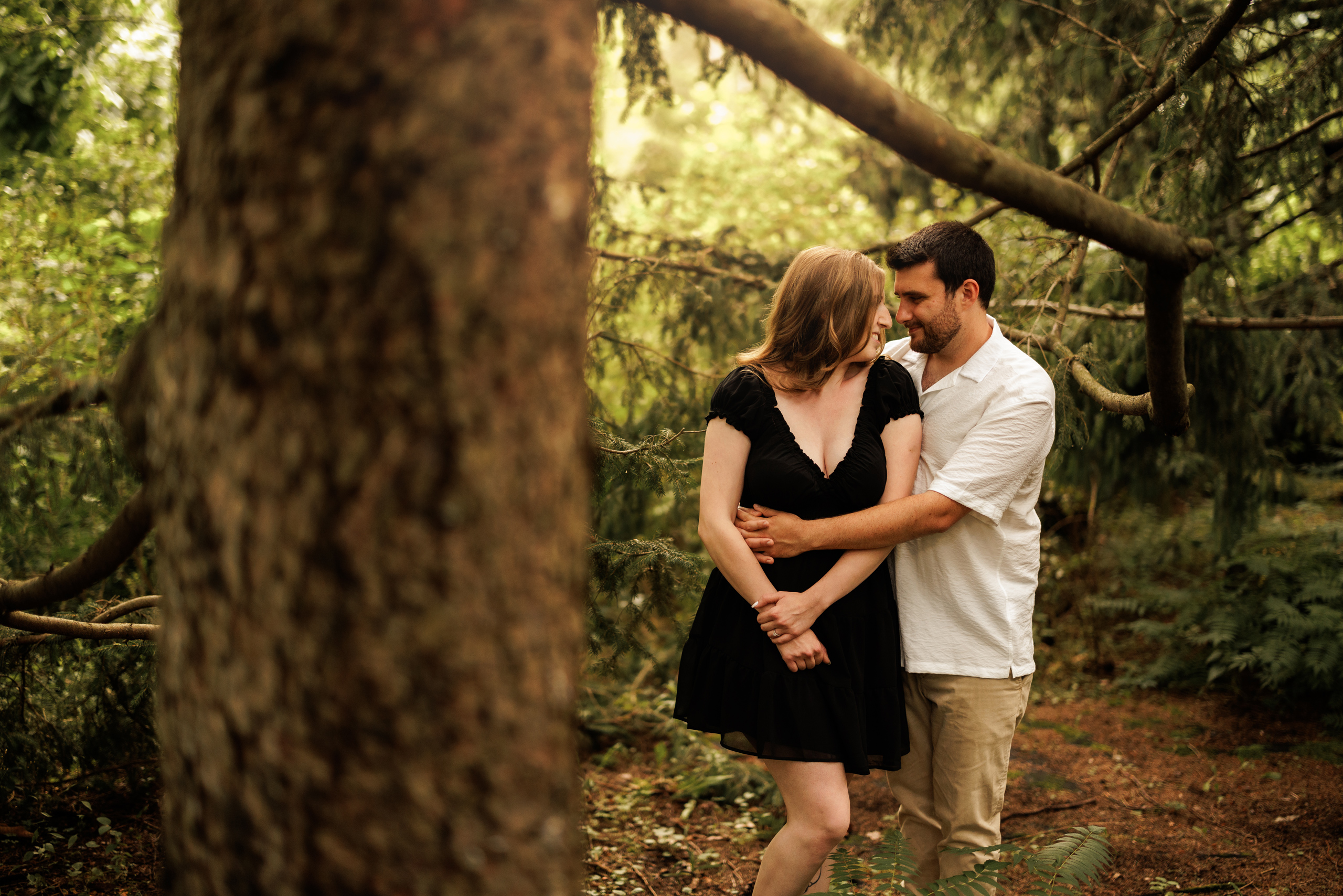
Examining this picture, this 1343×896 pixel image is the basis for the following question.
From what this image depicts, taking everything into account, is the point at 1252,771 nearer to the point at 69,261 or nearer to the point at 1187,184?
the point at 1187,184

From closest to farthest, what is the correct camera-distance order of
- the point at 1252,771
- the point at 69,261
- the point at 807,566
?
the point at 807,566
the point at 69,261
the point at 1252,771

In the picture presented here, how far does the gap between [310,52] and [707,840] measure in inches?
155

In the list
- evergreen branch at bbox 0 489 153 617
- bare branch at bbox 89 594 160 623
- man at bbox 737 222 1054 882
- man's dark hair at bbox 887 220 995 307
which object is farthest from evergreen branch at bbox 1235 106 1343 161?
bare branch at bbox 89 594 160 623

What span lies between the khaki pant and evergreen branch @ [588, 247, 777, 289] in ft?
7.47

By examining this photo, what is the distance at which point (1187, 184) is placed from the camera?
350 cm

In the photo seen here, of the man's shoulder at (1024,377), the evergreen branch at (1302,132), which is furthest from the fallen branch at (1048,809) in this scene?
the evergreen branch at (1302,132)

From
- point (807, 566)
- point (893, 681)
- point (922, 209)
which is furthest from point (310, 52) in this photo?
point (922, 209)

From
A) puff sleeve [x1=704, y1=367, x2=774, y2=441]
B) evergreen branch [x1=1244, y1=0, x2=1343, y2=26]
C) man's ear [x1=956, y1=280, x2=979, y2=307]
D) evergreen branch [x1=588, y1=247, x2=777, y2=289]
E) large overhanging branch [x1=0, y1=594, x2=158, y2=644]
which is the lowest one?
large overhanging branch [x1=0, y1=594, x2=158, y2=644]

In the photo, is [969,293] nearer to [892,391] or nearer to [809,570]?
[892,391]

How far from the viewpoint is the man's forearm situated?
7.56ft

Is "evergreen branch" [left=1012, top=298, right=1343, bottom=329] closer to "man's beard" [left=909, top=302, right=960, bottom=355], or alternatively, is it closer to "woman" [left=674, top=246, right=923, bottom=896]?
"man's beard" [left=909, top=302, right=960, bottom=355]

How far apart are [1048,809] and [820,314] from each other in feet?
10.1

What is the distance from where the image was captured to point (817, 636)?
2.36 meters

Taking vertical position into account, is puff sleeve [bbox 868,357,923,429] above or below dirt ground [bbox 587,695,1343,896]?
above
